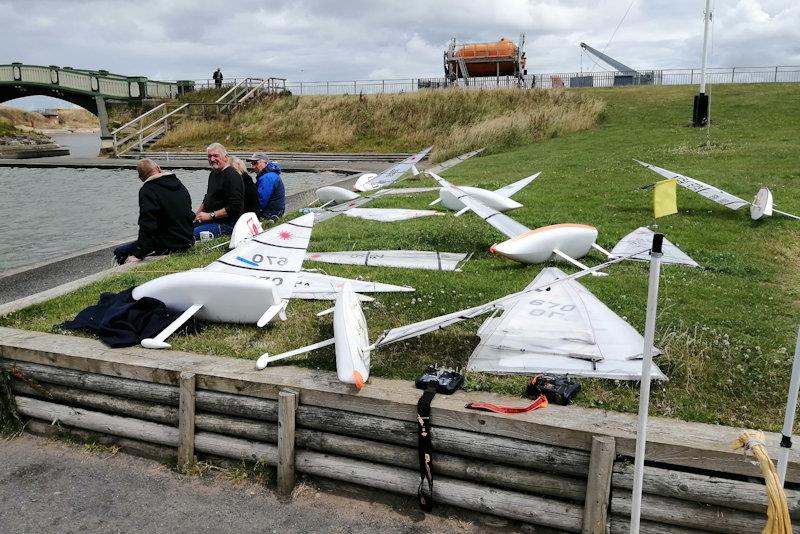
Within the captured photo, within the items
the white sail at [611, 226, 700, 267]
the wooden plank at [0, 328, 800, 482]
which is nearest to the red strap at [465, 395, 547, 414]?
the wooden plank at [0, 328, 800, 482]

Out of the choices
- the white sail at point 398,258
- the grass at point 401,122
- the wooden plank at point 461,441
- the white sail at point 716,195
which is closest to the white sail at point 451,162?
the grass at point 401,122

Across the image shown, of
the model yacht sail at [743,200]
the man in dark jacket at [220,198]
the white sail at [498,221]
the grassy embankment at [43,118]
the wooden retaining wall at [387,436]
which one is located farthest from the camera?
the grassy embankment at [43,118]

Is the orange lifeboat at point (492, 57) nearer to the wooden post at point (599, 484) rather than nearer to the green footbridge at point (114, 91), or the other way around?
the green footbridge at point (114, 91)

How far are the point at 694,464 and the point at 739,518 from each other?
0.36 m

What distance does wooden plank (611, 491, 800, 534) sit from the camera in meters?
3.49

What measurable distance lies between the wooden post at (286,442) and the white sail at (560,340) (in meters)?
1.45

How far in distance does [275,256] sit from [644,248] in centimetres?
451

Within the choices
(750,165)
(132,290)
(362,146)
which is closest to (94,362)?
(132,290)

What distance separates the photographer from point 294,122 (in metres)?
36.3

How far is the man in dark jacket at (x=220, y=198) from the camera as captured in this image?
32.9ft

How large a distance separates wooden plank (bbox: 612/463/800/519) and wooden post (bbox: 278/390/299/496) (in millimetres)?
2151

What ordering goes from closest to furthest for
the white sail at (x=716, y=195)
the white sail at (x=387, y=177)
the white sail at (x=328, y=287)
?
the white sail at (x=328, y=287), the white sail at (x=716, y=195), the white sail at (x=387, y=177)

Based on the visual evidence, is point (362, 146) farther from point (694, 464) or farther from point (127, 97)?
point (694, 464)

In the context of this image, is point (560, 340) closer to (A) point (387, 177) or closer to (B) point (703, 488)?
(B) point (703, 488)
